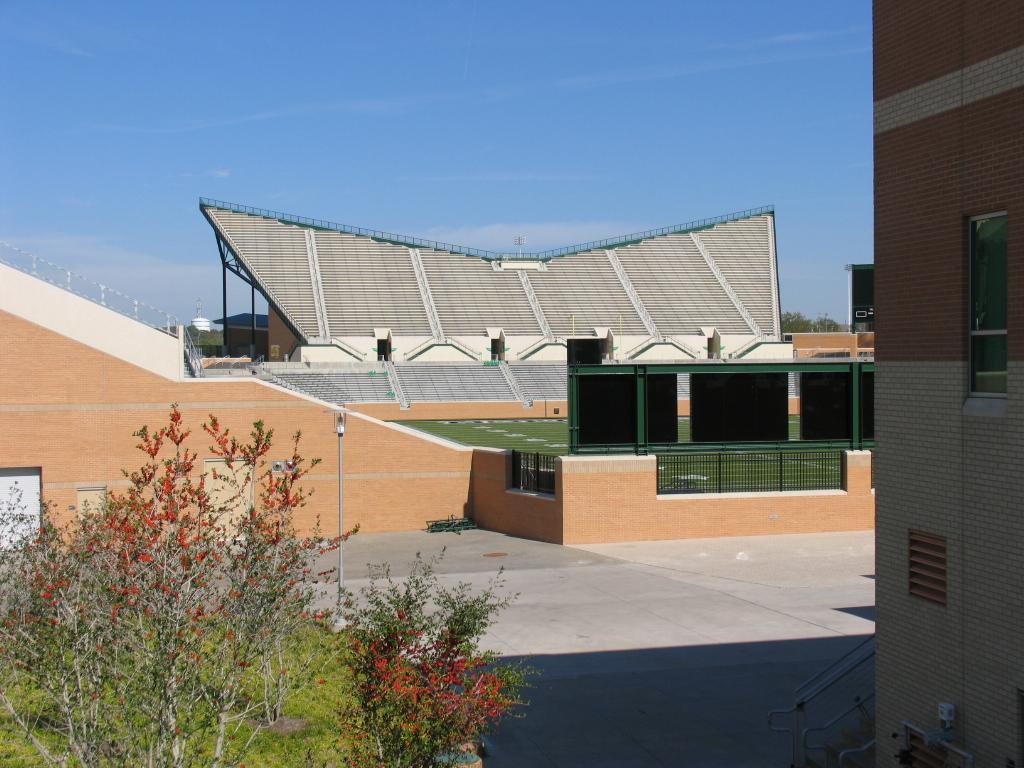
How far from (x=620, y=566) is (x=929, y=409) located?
1523cm

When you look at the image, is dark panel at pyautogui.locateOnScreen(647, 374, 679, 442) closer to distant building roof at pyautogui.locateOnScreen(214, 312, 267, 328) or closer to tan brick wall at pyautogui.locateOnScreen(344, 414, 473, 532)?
tan brick wall at pyautogui.locateOnScreen(344, 414, 473, 532)

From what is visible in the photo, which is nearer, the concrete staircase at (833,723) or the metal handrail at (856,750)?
the metal handrail at (856,750)

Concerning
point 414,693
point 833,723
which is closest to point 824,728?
point 833,723

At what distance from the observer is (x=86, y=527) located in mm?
14102

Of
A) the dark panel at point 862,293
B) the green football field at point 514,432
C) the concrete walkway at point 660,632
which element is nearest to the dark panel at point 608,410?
the concrete walkway at point 660,632

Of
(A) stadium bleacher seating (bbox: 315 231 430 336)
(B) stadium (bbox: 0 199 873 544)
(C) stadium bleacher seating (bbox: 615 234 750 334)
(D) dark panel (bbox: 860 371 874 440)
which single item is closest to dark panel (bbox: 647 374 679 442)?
(B) stadium (bbox: 0 199 873 544)

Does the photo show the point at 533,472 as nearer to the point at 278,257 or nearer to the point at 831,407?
the point at 831,407

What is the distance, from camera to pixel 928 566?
1094 cm

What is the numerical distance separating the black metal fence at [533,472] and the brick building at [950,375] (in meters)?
17.6

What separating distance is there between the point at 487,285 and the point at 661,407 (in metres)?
64.4

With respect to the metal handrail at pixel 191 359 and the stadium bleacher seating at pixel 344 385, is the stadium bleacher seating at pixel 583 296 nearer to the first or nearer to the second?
the stadium bleacher seating at pixel 344 385

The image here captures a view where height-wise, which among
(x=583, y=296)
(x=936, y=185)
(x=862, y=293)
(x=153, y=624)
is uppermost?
(x=583, y=296)

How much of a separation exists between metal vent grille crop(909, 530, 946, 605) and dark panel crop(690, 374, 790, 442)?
17737 mm

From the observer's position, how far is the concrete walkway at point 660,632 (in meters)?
13.8
